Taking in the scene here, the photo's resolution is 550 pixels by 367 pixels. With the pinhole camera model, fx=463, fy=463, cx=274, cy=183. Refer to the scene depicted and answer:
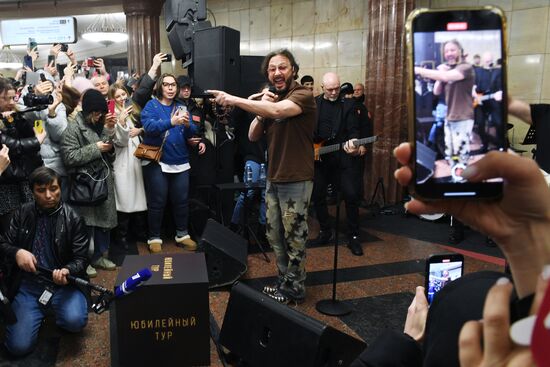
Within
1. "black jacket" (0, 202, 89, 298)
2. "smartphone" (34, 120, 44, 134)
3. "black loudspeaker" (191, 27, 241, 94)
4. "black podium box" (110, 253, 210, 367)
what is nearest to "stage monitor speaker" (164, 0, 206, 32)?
"black loudspeaker" (191, 27, 241, 94)

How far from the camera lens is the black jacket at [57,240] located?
A: 296 centimetres

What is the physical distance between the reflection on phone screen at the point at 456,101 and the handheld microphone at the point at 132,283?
1.87 metres

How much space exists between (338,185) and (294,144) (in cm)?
178

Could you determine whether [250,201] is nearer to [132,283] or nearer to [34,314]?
[34,314]

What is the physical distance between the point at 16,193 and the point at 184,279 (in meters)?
1.83

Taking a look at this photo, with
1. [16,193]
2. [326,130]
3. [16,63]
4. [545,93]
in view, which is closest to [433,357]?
[16,193]

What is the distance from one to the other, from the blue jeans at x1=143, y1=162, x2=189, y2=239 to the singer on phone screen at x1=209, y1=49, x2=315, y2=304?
4.87 ft

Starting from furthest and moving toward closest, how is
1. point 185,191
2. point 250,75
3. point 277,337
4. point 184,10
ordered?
point 250,75 → point 184,10 → point 185,191 → point 277,337

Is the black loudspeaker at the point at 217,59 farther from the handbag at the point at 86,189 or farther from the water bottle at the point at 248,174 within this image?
the handbag at the point at 86,189

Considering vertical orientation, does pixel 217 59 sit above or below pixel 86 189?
above

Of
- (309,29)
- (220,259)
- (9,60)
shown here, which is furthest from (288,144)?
(9,60)

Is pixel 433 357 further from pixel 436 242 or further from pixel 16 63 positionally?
pixel 16 63

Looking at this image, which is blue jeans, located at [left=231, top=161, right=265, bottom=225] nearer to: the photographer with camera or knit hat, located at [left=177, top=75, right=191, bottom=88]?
knit hat, located at [left=177, top=75, right=191, bottom=88]

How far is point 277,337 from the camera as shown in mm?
2201
